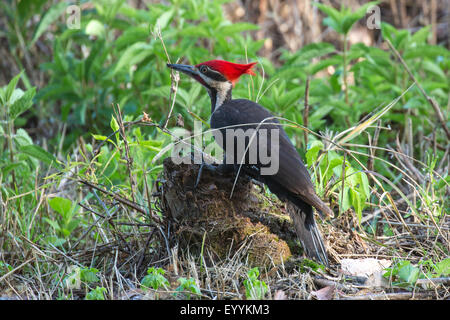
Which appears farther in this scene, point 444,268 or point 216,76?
point 216,76

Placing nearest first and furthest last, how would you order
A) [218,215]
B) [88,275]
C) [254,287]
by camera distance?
[254,287]
[88,275]
[218,215]

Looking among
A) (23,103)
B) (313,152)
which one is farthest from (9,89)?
(313,152)

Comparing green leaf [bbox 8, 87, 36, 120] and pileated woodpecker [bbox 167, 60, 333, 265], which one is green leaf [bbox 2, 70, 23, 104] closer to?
green leaf [bbox 8, 87, 36, 120]

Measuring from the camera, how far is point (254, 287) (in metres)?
2.83

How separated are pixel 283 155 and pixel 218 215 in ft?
1.67

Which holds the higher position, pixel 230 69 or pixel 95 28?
pixel 95 28

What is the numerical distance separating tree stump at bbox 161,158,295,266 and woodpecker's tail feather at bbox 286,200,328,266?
12 cm

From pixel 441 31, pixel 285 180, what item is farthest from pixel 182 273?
pixel 441 31

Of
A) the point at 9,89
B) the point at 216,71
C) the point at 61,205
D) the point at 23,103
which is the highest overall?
the point at 216,71

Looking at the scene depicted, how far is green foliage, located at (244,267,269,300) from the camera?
280 centimetres

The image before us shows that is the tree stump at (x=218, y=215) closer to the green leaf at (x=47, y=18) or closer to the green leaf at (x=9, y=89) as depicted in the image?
the green leaf at (x=9, y=89)

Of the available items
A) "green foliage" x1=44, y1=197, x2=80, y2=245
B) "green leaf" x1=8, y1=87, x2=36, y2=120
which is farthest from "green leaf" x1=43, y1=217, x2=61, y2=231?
"green leaf" x1=8, y1=87, x2=36, y2=120

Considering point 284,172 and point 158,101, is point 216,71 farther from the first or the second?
point 158,101

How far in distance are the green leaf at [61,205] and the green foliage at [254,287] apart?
154cm
